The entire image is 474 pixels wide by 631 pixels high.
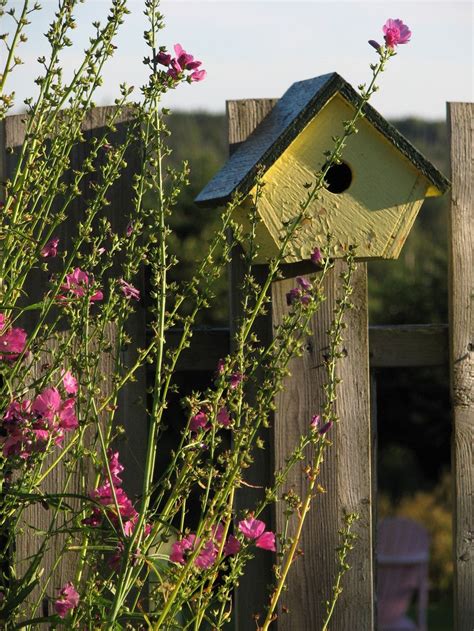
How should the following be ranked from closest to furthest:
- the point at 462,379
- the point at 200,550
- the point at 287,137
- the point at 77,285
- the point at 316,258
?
the point at 200,550
the point at 77,285
the point at 316,258
the point at 287,137
the point at 462,379

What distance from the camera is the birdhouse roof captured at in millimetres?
2652

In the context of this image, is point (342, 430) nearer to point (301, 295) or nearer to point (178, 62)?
point (301, 295)

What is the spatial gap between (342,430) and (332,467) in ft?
0.33

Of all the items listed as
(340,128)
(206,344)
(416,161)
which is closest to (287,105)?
(340,128)

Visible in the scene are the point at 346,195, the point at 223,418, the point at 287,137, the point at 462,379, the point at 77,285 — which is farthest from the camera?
the point at 462,379

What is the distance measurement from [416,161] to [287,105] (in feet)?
1.21

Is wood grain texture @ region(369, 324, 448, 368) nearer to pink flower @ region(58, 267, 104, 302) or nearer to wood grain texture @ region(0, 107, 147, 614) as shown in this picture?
wood grain texture @ region(0, 107, 147, 614)

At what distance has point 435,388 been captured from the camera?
921cm

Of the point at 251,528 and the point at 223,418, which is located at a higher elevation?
the point at 223,418

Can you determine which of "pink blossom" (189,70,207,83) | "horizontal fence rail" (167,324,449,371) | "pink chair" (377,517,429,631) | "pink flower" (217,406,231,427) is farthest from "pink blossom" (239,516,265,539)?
"pink chair" (377,517,429,631)

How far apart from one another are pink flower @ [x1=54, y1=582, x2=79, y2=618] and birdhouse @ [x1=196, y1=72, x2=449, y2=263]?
1.06 metres

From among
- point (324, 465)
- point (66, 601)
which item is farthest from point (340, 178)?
point (66, 601)

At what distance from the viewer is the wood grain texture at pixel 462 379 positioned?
9.81 ft

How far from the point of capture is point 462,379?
299 centimetres
